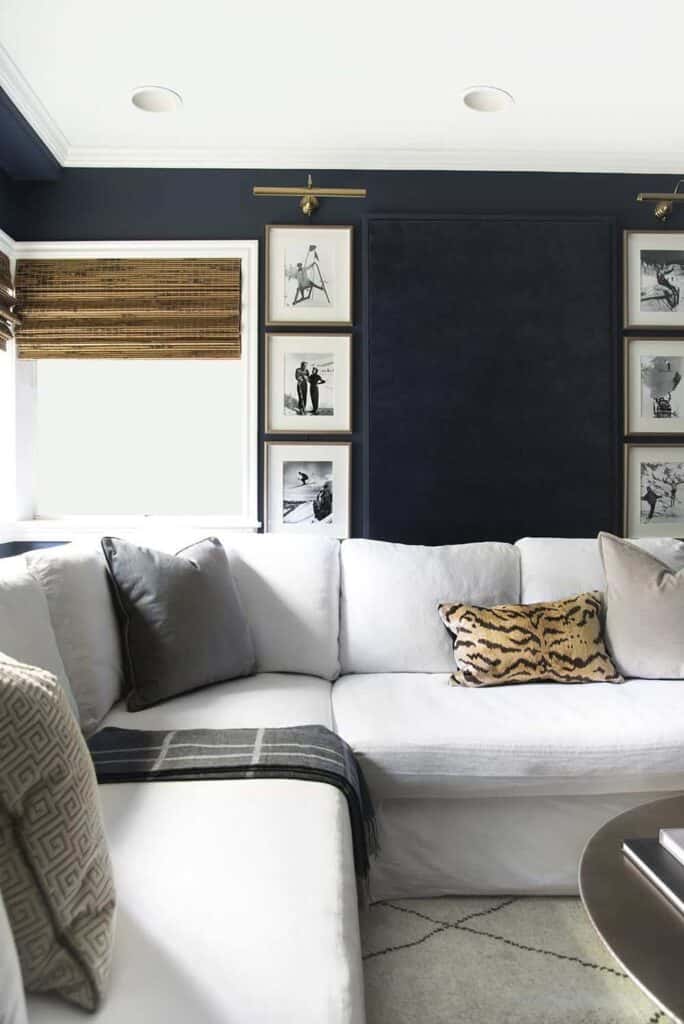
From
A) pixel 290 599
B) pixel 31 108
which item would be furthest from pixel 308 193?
pixel 290 599

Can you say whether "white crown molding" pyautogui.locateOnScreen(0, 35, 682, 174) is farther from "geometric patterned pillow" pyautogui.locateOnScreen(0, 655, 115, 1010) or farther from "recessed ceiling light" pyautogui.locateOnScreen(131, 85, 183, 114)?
"geometric patterned pillow" pyautogui.locateOnScreen(0, 655, 115, 1010)

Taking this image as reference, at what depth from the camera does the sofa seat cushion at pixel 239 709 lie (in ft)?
6.61

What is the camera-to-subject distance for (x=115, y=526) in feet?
11.3

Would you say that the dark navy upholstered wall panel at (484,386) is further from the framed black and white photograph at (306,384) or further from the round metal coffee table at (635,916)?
the round metal coffee table at (635,916)

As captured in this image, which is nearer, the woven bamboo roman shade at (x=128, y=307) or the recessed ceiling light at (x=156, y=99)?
the recessed ceiling light at (x=156, y=99)

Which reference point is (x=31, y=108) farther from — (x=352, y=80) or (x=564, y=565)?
(x=564, y=565)

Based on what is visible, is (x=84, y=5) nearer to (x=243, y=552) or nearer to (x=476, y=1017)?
(x=243, y=552)

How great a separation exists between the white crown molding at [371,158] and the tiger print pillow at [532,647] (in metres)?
2.12

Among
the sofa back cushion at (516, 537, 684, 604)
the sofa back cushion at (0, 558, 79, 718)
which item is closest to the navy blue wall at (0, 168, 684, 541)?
the sofa back cushion at (516, 537, 684, 604)

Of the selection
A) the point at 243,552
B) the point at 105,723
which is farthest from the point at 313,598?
the point at 105,723

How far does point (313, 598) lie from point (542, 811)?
3.34ft

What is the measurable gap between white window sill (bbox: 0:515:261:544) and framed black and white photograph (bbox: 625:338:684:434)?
182cm

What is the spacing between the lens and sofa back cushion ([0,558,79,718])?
1.62m

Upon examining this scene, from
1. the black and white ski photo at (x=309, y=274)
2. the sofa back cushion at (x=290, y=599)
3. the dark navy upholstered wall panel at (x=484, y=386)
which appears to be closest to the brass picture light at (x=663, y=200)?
the dark navy upholstered wall panel at (x=484, y=386)
